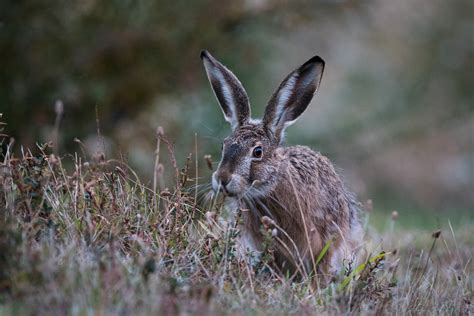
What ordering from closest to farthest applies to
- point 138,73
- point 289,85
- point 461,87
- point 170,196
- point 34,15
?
point 170,196 → point 289,85 → point 34,15 → point 138,73 → point 461,87

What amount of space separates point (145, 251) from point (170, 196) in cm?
116

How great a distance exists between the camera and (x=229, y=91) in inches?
276

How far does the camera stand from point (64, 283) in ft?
14.1

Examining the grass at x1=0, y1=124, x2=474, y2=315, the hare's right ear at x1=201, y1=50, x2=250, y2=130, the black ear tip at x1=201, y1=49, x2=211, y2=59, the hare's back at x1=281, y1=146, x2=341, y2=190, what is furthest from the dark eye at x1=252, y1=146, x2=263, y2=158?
the black ear tip at x1=201, y1=49, x2=211, y2=59

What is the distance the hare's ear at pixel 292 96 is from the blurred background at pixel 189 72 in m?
1.69

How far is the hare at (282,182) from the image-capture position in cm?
657

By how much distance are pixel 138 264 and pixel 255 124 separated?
244 cm

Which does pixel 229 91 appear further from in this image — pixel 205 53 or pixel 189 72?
pixel 189 72

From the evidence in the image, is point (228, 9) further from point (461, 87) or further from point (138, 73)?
point (461, 87)

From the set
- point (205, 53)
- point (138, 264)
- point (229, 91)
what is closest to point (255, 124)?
point (229, 91)

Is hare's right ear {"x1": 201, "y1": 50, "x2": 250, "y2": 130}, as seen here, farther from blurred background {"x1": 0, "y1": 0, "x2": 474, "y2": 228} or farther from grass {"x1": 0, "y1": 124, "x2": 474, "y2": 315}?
blurred background {"x1": 0, "y1": 0, "x2": 474, "y2": 228}

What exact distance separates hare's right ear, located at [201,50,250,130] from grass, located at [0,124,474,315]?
2.85 feet

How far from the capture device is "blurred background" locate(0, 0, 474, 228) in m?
11.1

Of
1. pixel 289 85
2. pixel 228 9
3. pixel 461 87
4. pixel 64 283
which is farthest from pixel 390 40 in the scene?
pixel 64 283
